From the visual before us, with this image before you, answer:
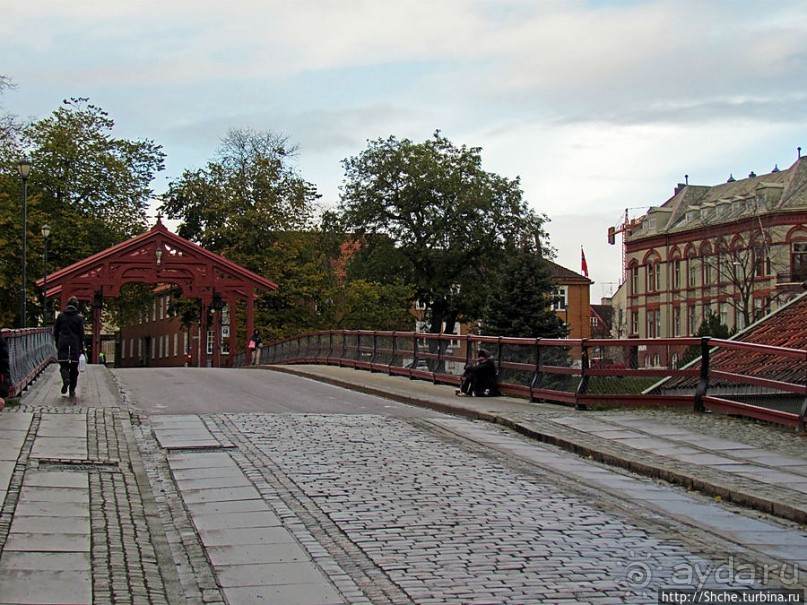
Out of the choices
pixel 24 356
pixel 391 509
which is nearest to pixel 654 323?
pixel 24 356

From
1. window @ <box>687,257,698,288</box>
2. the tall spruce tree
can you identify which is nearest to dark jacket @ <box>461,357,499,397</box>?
the tall spruce tree

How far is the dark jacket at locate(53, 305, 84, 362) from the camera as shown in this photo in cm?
1841

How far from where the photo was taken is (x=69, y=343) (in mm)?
18406

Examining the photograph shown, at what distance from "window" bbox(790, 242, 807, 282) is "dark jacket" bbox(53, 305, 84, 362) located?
54.6 metres

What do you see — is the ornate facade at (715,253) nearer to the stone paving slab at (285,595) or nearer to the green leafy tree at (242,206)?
the green leafy tree at (242,206)

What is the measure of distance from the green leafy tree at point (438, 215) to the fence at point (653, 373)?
152 ft

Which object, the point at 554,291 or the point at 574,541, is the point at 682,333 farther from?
the point at 574,541

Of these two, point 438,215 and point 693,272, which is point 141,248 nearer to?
point 438,215

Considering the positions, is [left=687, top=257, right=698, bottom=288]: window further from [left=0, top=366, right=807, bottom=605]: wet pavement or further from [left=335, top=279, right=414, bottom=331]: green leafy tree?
[left=0, top=366, right=807, bottom=605]: wet pavement

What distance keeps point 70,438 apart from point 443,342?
41.3 ft

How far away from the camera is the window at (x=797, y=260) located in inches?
2618

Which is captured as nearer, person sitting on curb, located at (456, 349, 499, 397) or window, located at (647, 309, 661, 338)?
person sitting on curb, located at (456, 349, 499, 397)

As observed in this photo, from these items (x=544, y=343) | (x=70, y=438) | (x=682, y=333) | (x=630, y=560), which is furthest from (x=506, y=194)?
(x=630, y=560)

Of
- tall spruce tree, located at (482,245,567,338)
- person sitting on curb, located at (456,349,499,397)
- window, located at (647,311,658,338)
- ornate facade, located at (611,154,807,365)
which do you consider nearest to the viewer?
person sitting on curb, located at (456,349,499,397)
